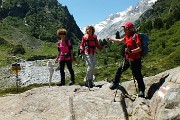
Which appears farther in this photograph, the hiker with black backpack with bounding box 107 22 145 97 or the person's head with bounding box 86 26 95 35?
the person's head with bounding box 86 26 95 35

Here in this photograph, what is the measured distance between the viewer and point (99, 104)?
1420 centimetres

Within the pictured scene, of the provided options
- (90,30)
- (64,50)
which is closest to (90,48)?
(90,30)

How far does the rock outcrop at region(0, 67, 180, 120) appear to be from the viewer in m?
12.7

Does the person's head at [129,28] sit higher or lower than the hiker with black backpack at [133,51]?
higher

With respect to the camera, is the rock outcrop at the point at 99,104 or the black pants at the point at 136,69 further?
the black pants at the point at 136,69

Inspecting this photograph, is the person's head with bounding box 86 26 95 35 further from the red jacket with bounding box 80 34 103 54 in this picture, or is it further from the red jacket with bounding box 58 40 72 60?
the red jacket with bounding box 58 40 72 60

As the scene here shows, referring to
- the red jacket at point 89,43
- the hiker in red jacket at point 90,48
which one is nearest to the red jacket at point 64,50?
the hiker in red jacket at point 90,48

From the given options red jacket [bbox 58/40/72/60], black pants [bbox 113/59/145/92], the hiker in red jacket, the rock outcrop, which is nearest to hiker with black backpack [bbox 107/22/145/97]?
black pants [bbox 113/59/145/92]

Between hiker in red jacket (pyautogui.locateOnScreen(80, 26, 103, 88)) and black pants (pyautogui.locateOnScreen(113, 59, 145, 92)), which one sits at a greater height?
hiker in red jacket (pyautogui.locateOnScreen(80, 26, 103, 88))

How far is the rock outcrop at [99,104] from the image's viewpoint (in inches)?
502

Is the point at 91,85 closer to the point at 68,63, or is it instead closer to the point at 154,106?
the point at 68,63

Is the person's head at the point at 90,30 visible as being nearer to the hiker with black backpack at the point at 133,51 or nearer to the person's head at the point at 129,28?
the hiker with black backpack at the point at 133,51

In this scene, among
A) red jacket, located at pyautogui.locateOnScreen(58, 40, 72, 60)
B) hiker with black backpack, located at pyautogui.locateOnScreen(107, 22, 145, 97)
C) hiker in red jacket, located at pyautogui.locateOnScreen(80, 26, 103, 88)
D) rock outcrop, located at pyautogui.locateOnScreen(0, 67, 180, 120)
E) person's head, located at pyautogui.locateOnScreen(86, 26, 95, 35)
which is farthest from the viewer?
red jacket, located at pyautogui.locateOnScreen(58, 40, 72, 60)

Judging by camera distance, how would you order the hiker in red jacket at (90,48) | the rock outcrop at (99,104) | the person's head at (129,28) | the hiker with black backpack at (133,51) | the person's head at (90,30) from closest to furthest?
the rock outcrop at (99,104) → the hiker with black backpack at (133,51) → the person's head at (129,28) → the person's head at (90,30) → the hiker in red jacket at (90,48)
